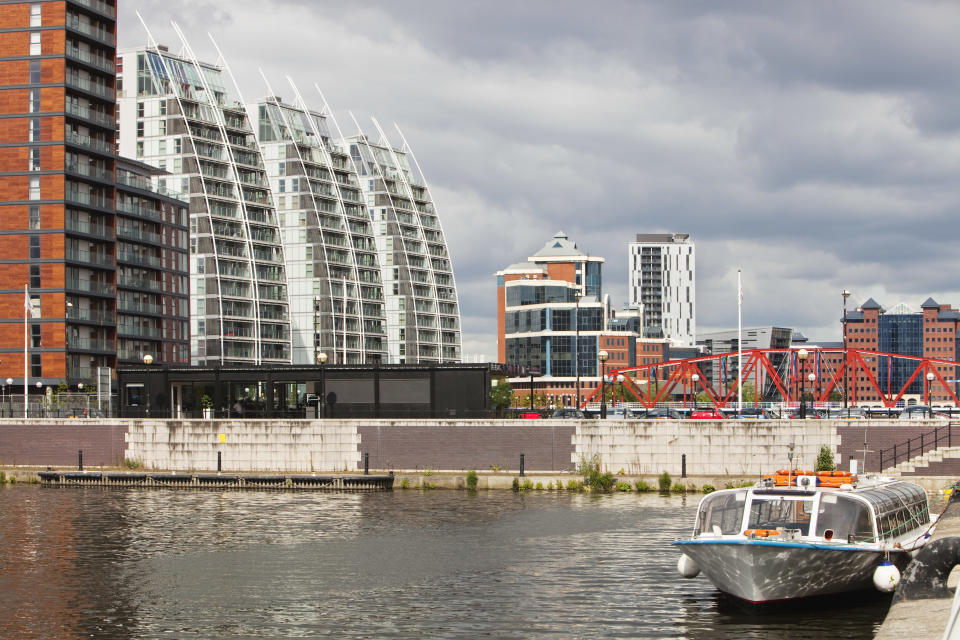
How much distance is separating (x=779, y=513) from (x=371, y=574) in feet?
39.9

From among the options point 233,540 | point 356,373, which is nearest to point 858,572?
point 233,540

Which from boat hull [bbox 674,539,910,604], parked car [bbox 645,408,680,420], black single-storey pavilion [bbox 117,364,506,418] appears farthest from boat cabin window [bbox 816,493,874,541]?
parked car [bbox 645,408,680,420]

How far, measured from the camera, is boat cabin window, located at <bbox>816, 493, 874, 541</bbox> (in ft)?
101

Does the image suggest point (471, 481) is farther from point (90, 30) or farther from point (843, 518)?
point (90, 30)

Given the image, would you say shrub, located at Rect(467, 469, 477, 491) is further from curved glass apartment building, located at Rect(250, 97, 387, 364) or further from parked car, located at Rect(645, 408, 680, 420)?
curved glass apartment building, located at Rect(250, 97, 387, 364)

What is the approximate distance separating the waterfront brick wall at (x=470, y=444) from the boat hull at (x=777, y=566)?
115ft

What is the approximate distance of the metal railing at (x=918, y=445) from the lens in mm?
60156

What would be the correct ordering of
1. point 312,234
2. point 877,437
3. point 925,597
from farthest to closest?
point 312,234, point 877,437, point 925,597

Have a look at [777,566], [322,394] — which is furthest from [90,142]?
[777,566]

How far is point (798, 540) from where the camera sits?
29672mm

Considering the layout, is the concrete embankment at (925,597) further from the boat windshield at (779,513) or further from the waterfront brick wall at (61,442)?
the waterfront brick wall at (61,442)

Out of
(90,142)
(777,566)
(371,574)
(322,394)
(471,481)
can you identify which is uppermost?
(90,142)

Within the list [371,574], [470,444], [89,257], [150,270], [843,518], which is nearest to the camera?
[843,518]

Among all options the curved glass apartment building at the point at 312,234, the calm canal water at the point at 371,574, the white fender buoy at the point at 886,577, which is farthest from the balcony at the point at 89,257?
the white fender buoy at the point at 886,577
